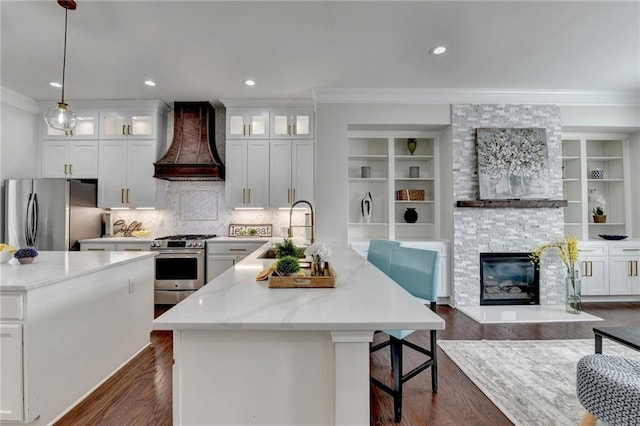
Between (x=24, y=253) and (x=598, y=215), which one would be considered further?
(x=598, y=215)

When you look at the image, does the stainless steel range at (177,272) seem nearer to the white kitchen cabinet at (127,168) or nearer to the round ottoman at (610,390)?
the white kitchen cabinet at (127,168)

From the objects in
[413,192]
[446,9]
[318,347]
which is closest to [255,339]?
[318,347]

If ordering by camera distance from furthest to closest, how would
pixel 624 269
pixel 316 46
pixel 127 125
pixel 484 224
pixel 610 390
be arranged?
pixel 127 125
pixel 624 269
pixel 484 224
pixel 316 46
pixel 610 390

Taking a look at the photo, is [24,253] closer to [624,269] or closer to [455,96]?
[455,96]

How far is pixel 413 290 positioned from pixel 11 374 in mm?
2375

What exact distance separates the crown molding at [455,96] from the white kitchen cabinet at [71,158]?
3.41 meters

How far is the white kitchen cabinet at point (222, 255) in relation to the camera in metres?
4.06

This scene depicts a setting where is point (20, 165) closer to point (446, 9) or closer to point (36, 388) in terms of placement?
point (36, 388)

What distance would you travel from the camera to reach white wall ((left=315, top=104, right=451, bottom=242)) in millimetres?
4016

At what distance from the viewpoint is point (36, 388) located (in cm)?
162

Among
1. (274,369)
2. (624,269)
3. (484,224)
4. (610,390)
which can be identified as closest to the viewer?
(274,369)

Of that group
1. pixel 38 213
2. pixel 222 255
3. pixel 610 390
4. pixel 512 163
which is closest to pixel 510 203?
pixel 512 163

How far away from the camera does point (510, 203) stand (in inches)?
154

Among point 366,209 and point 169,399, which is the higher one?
point 366,209
